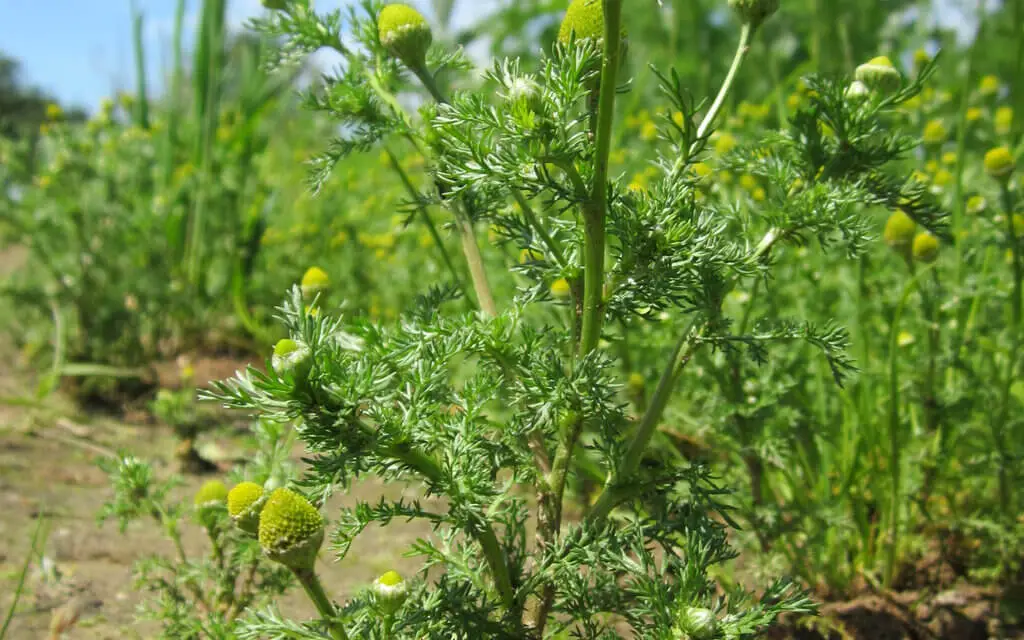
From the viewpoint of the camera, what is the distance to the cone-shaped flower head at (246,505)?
98 centimetres

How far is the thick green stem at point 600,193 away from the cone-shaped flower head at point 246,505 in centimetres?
40

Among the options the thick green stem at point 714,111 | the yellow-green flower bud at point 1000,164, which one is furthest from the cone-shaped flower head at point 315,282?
the yellow-green flower bud at point 1000,164

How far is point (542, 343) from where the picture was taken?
3.66ft

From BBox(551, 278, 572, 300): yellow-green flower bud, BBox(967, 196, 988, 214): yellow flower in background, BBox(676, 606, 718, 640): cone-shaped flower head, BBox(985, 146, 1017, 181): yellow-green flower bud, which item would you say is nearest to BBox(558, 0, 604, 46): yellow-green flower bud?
BBox(551, 278, 572, 300): yellow-green flower bud

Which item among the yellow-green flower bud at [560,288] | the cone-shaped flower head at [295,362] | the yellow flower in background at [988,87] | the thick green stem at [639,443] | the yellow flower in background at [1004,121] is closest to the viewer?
the cone-shaped flower head at [295,362]

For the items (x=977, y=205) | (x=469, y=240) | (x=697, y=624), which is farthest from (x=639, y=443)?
(x=977, y=205)

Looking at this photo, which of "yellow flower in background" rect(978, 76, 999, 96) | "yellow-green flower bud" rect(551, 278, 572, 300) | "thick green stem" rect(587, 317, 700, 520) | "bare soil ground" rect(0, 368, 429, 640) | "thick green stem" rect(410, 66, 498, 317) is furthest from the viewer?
"yellow flower in background" rect(978, 76, 999, 96)

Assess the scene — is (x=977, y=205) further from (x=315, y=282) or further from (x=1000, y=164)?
(x=315, y=282)

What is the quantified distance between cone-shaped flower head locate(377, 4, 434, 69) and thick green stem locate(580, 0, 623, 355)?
311 mm

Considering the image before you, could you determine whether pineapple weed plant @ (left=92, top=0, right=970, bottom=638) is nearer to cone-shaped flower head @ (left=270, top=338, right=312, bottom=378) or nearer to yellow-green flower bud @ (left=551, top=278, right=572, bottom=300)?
cone-shaped flower head @ (left=270, top=338, right=312, bottom=378)

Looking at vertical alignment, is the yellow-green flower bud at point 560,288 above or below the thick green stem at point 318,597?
above

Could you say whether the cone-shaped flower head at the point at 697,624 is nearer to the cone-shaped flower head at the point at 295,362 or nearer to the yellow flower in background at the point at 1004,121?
the cone-shaped flower head at the point at 295,362

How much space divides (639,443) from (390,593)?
33 centimetres

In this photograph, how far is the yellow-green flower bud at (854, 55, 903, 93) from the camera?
1.08m
